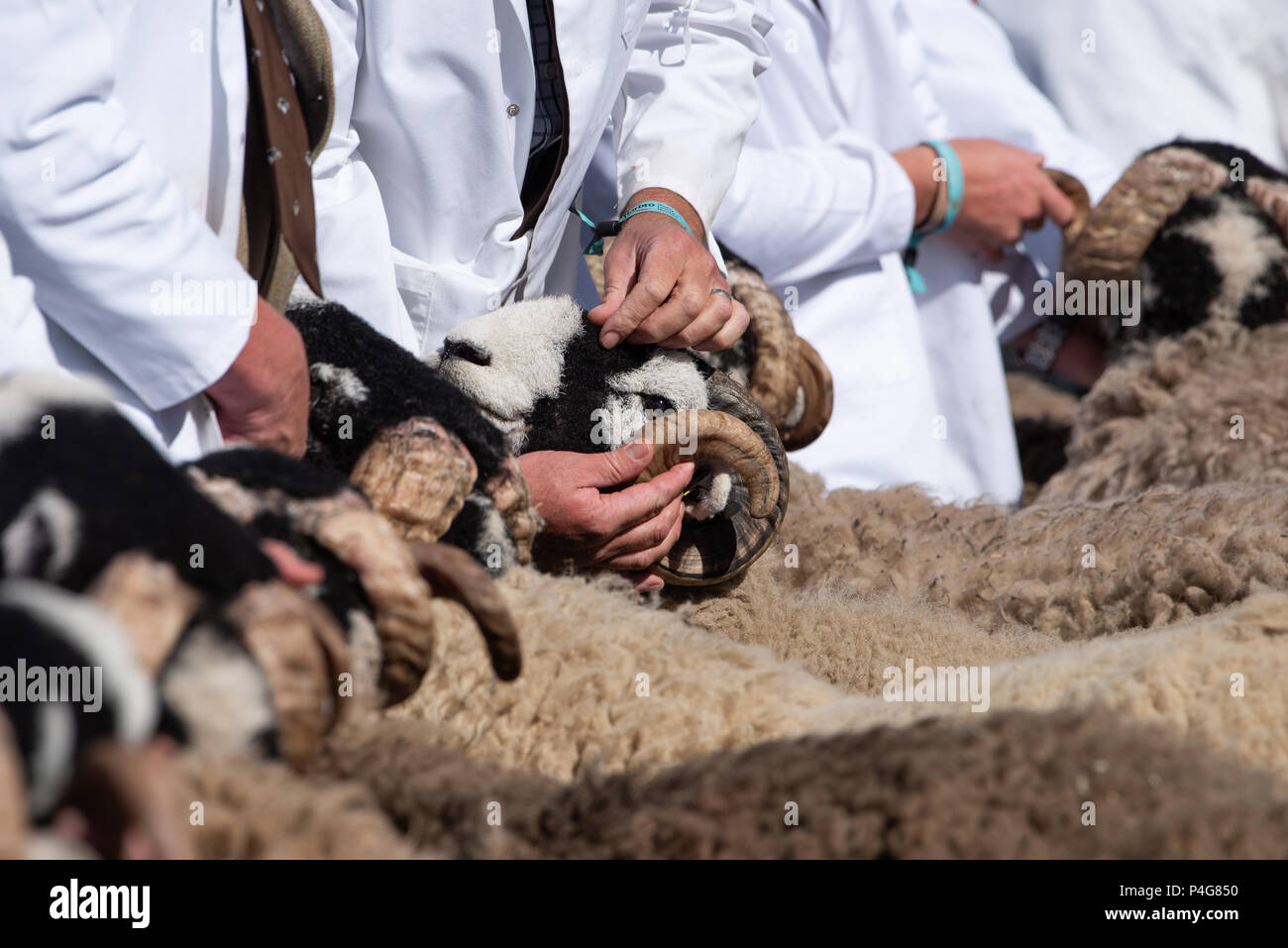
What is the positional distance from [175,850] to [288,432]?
76 cm

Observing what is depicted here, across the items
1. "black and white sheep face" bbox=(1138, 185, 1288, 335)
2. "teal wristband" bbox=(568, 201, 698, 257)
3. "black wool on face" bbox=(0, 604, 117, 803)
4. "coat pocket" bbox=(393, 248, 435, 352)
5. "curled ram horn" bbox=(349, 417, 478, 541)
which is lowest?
"black wool on face" bbox=(0, 604, 117, 803)

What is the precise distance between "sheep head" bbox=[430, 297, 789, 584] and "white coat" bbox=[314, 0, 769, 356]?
1.09 ft

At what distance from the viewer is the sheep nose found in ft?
5.12

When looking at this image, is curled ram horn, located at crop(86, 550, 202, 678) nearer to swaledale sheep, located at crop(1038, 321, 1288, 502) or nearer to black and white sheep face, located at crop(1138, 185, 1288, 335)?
swaledale sheep, located at crop(1038, 321, 1288, 502)

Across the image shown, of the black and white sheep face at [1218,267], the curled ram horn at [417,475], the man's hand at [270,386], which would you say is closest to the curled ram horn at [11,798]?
the curled ram horn at [417,475]

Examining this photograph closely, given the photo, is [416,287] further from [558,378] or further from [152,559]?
[152,559]

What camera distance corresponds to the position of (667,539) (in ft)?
Answer: 5.49

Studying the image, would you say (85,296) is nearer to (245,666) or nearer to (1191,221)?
(245,666)

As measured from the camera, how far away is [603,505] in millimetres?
1552

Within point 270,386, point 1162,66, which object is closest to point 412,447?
point 270,386

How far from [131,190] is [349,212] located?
0.57 metres

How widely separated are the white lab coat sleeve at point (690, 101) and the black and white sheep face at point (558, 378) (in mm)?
642

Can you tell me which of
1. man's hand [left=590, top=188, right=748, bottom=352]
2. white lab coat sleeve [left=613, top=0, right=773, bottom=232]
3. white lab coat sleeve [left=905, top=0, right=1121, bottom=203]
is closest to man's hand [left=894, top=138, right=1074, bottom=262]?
Answer: white lab coat sleeve [left=905, top=0, right=1121, bottom=203]
